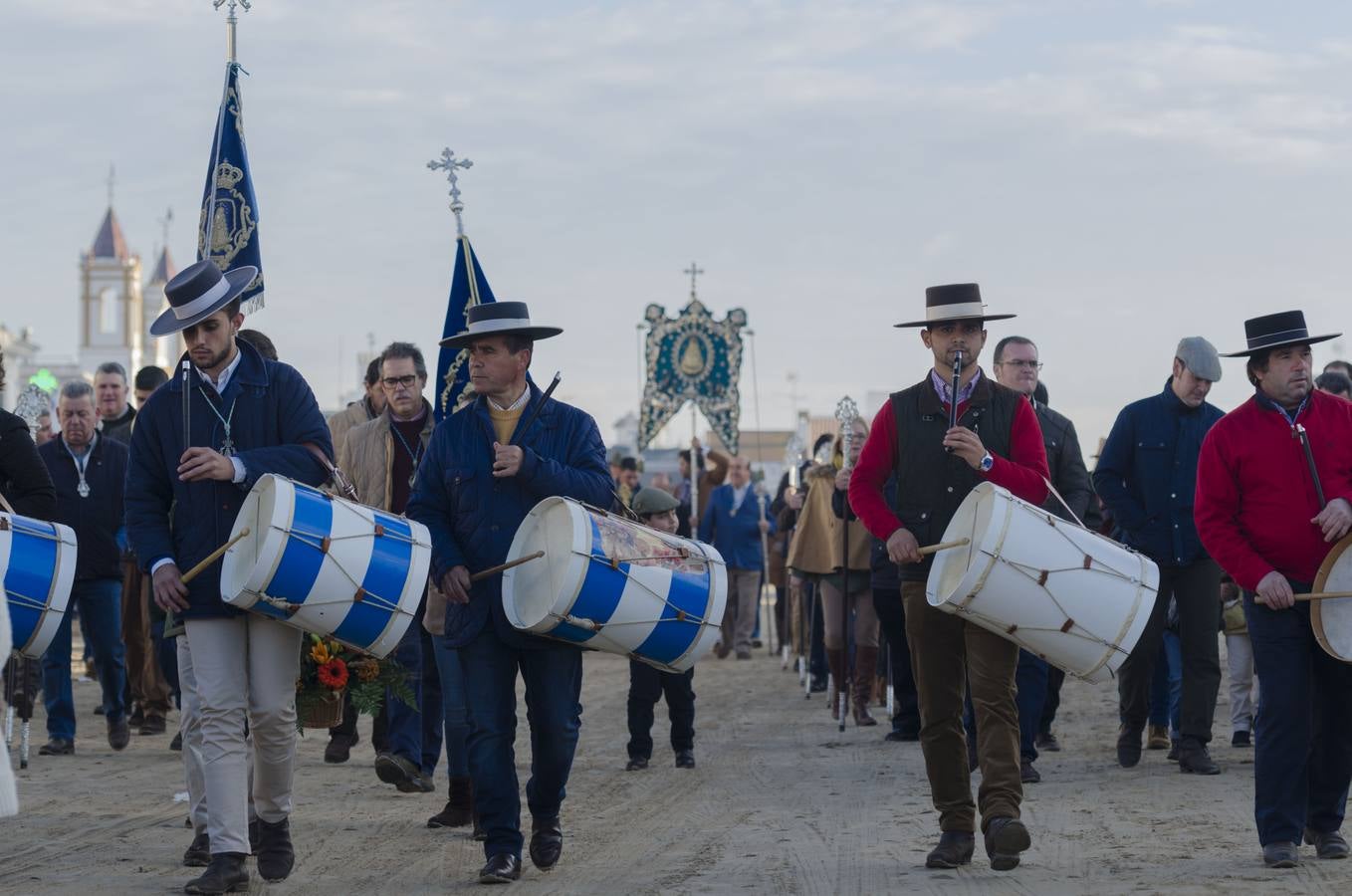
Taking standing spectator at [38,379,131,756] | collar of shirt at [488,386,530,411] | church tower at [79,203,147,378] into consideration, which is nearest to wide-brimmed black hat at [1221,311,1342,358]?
collar of shirt at [488,386,530,411]

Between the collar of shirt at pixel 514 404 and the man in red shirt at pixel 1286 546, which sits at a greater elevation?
the collar of shirt at pixel 514 404

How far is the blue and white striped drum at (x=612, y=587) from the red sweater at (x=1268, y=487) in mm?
1996

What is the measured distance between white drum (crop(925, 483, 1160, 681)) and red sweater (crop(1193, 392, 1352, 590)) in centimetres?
44

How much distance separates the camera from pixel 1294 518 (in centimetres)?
780

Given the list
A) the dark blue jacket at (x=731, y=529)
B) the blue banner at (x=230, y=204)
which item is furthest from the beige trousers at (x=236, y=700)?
the dark blue jacket at (x=731, y=529)

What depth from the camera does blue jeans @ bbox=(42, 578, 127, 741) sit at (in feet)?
40.3

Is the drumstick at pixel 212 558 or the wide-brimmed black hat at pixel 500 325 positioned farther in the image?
the wide-brimmed black hat at pixel 500 325

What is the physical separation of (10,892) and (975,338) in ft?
13.8

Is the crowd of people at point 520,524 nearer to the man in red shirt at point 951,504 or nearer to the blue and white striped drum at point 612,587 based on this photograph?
the man in red shirt at point 951,504

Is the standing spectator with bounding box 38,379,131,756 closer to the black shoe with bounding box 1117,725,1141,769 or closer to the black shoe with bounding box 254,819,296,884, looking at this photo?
the black shoe with bounding box 254,819,296,884

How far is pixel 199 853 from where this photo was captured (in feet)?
26.3

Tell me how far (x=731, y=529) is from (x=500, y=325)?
46.1ft

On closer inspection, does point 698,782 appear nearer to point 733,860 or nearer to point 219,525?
point 733,860

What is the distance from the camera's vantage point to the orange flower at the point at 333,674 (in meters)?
8.84
